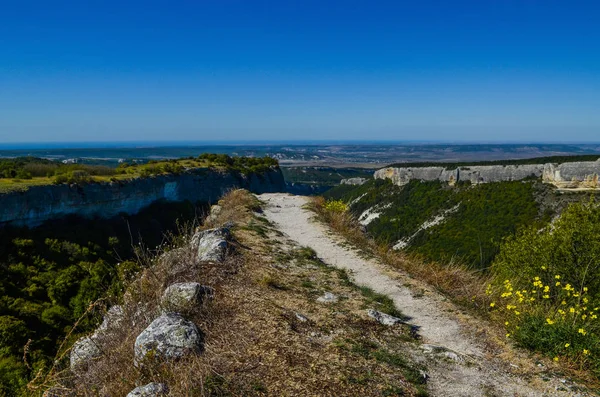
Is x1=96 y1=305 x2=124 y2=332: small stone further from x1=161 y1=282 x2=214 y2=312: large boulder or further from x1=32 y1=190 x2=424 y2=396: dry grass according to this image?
x1=161 y1=282 x2=214 y2=312: large boulder

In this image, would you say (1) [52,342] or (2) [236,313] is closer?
(2) [236,313]

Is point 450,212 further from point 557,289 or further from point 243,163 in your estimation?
point 557,289

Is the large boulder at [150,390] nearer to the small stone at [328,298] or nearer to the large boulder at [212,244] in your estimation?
the small stone at [328,298]

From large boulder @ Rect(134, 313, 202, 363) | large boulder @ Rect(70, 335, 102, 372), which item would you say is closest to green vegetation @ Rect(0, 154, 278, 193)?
large boulder @ Rect(70, 335, 102, 372)

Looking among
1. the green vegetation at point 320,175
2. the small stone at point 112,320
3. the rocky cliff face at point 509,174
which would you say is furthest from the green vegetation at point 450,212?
the green vegetation at point 320,175

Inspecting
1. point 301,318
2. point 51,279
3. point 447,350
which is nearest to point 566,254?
point 447,350

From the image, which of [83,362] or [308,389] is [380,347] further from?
[83,362]

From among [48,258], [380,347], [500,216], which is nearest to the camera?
[380,347]

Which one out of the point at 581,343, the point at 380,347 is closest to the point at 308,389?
the point at 380,347
